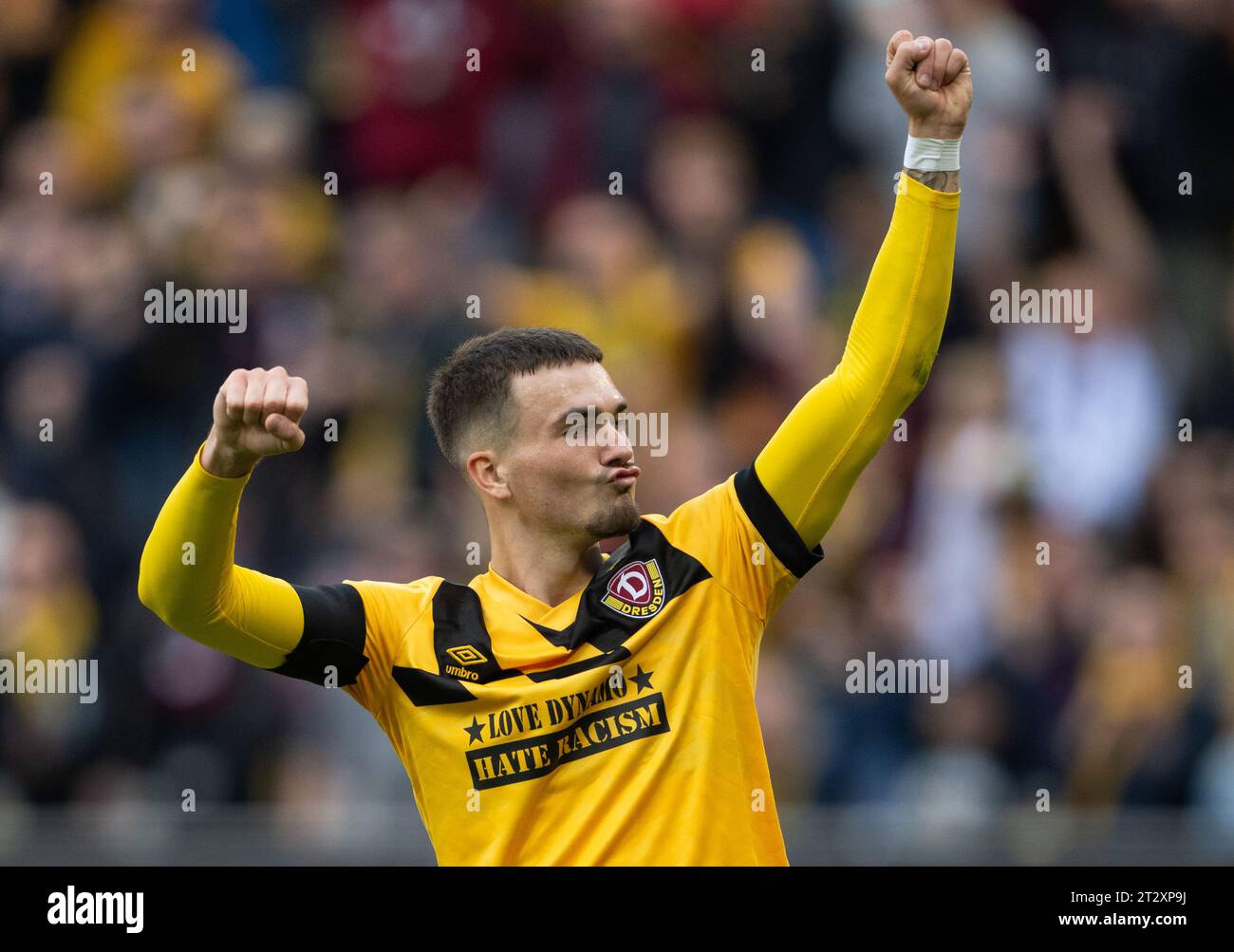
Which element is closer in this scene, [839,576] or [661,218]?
[839,576]

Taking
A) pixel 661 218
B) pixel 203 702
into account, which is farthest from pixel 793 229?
pixel 203 702

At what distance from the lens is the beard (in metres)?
4.17

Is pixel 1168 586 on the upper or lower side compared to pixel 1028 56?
lower

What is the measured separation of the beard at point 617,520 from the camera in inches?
164

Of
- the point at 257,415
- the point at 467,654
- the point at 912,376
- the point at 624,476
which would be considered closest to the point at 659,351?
the point at 624,476

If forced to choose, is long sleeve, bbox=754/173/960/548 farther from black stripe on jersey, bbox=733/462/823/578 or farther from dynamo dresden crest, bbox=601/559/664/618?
dynamo dresden crest, bbox=601/559/664/618

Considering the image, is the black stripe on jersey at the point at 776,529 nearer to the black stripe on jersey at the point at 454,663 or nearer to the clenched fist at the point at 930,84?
the black stripe on jersey at the point at 454,663

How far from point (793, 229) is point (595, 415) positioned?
4815 mm

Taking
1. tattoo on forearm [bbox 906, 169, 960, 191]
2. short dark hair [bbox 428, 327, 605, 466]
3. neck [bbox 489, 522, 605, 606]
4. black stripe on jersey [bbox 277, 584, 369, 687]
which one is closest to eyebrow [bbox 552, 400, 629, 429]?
short dark hair [bbox 428, 327, 605, 466]

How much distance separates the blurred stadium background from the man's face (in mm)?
2787

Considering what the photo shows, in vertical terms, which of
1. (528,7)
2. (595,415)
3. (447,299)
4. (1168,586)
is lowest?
(1168,586)

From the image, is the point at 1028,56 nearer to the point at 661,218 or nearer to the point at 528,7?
the point at 661,218

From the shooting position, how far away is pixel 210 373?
8.50 metres

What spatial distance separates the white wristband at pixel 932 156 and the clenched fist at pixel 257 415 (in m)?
1.33
